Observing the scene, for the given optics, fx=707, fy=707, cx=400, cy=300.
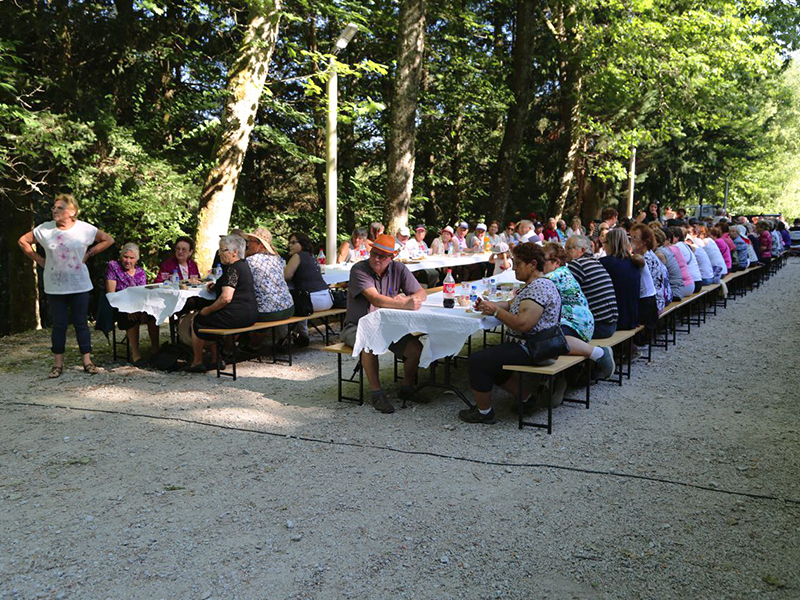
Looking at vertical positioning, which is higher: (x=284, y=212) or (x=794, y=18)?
(x=794, y=18)

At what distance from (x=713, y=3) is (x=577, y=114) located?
4.92 meters

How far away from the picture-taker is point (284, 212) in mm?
18250

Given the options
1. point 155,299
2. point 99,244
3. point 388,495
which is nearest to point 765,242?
point 155,299

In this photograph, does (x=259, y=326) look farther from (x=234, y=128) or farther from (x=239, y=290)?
(x=234, y=128)

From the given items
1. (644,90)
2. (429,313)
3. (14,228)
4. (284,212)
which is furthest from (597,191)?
(429,313)

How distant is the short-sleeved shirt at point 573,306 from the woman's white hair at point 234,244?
334 centimetres

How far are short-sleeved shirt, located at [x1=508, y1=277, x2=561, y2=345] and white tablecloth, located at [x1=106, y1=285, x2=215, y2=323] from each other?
390 cm

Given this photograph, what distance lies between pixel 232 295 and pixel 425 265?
5.26 meters

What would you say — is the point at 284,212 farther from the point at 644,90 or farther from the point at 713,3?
the point at 713,3

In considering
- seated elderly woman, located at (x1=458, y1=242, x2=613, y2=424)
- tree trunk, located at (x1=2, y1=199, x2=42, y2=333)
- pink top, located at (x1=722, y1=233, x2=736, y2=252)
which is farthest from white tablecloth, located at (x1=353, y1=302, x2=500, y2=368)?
tree trunk, located at (x1=2, y1=199, x2=42, y2=333)

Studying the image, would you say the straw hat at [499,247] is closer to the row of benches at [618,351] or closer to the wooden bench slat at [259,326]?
the row of benches at [618,351]

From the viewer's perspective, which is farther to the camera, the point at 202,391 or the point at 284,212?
the point at 284,212

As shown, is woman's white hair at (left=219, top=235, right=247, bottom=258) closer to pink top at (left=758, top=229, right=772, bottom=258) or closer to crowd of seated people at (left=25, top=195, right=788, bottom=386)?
crowd of seated people at (left=25, top=195, right=788, bottom=386)

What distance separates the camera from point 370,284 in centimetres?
639
